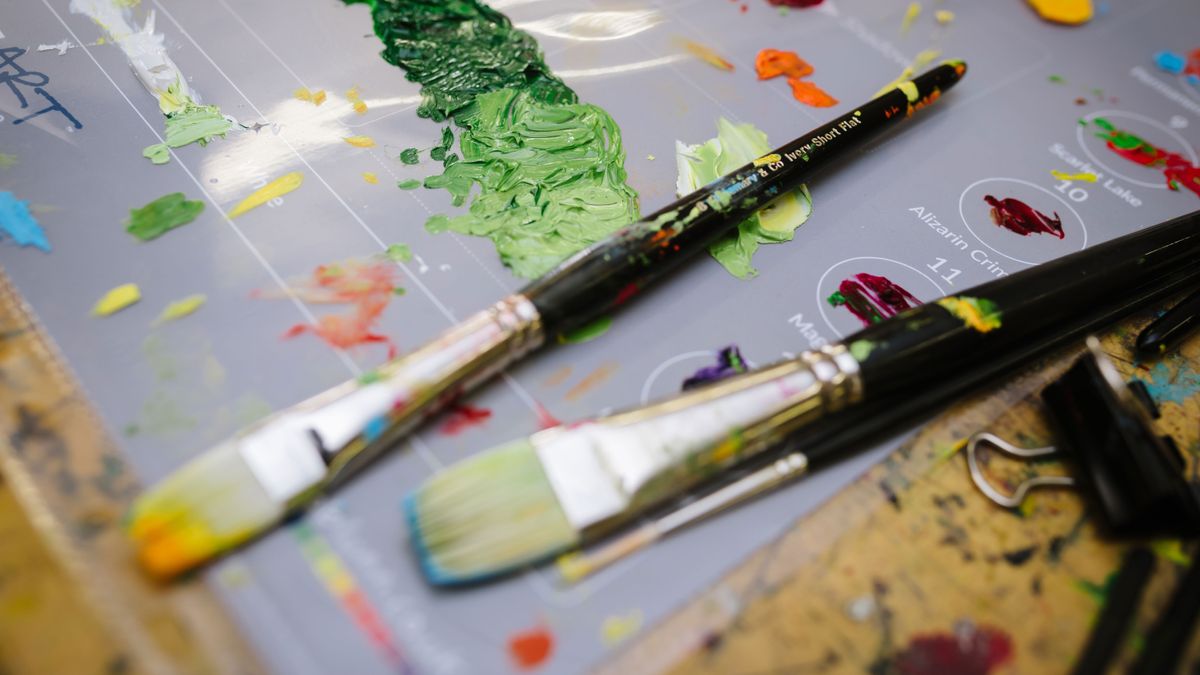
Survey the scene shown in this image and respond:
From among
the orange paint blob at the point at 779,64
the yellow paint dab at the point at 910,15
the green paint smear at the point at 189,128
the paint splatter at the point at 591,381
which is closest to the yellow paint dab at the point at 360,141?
the green paint smear at the point at 189,128

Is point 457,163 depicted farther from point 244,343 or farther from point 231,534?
point 231,534

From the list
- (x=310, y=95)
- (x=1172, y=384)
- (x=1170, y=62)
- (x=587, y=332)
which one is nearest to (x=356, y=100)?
(x=310, y=95)

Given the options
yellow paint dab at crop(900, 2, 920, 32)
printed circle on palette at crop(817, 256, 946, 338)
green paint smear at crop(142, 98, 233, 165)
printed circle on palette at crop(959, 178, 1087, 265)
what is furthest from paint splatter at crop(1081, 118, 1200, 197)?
green paint smear at crop(142, 98, 233, 165)

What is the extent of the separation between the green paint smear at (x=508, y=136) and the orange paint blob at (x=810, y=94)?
226 millimetres

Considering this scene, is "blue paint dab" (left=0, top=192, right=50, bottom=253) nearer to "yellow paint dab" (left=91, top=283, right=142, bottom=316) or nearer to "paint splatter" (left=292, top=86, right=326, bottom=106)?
"yellow paint dab" (left=91, top=283, right=142, bottom=316)

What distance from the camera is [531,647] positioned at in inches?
22.6

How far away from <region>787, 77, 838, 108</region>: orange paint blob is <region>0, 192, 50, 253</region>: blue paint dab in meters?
0.74

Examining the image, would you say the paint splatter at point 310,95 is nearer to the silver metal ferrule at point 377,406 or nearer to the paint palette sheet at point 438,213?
the paint palette sheet at point 438,213

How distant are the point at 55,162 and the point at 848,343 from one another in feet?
2.30

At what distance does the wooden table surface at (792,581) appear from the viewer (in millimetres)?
549

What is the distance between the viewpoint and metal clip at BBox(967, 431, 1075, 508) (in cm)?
67

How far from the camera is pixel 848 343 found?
Result: 26.5 inches

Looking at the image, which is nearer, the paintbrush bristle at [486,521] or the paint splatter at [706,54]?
the paintbrush bristle at [486,521]

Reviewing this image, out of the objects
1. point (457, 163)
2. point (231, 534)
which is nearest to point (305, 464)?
point (231, 534)
